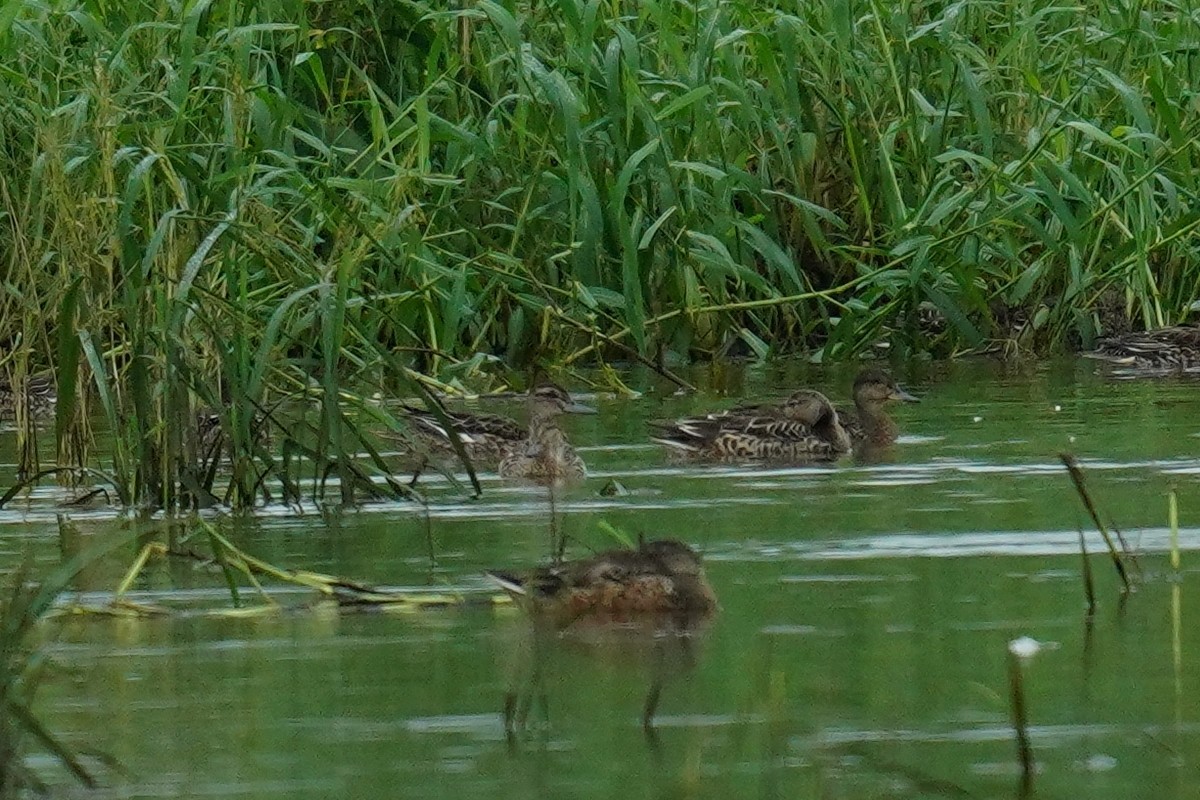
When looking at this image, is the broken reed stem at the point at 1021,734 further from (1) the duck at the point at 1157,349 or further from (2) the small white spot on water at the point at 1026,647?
(1) the duck at the point at 1157,349

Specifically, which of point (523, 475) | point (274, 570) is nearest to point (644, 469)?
point (523, 475)

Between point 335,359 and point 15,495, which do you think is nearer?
point 335,359

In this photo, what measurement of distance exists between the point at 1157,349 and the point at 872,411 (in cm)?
240

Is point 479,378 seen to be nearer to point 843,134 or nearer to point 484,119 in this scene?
point 484,119

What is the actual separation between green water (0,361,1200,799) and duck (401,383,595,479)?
0.46 metres

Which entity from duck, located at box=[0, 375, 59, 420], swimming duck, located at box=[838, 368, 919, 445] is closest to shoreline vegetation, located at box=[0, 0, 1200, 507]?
duck, located at box=[0, 375, 59, 420]

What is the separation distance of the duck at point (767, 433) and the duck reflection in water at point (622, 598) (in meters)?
3.72

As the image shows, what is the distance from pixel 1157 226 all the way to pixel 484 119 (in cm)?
303

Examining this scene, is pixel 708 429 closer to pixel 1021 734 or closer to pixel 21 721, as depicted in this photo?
pixel 1021 734

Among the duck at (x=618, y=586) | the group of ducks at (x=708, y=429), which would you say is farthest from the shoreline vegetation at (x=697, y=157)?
the duck at (x=618, y=586)

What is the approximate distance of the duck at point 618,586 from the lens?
6.47m

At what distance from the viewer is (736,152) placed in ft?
47.3

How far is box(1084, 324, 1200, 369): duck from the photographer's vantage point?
13.2 meters

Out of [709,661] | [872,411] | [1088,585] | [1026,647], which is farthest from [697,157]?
[1026,647]
